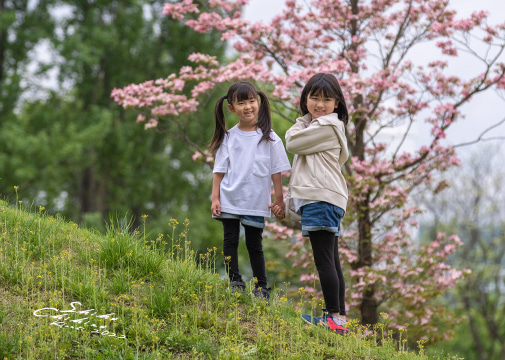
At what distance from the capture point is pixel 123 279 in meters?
3.97

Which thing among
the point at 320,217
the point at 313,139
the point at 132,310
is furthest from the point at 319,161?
the point at 132,310

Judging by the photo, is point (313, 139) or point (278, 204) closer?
point (313, 139)

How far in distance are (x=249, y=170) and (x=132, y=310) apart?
137cm

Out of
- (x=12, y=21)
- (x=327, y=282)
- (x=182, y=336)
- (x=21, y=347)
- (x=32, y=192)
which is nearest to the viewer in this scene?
(x=21, y=347)

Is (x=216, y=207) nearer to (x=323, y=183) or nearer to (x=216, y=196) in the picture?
(x=216, y=196)

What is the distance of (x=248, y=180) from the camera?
13.3ft

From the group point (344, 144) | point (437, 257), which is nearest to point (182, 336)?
point (344, 144)


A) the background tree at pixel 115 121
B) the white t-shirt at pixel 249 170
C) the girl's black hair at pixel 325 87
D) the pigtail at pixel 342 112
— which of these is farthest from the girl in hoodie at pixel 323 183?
the background tree at pixel 115 121

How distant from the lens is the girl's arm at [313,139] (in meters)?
3.84

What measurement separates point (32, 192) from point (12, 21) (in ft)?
15.7

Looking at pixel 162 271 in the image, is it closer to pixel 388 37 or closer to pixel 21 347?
pixel 21 347

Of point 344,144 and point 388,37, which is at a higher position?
point 388,37

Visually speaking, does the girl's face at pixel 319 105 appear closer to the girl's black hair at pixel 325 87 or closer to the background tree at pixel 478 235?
the girl's black hair at pixel 325 87

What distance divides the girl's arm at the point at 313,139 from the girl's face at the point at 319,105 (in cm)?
13
